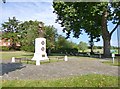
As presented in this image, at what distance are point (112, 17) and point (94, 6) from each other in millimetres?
6511

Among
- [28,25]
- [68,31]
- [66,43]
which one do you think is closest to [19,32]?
[28,25]

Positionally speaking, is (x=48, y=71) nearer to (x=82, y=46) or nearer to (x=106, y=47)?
(x=106, y=47)

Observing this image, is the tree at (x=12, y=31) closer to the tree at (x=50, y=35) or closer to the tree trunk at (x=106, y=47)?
the tree at (x=50, y=35)

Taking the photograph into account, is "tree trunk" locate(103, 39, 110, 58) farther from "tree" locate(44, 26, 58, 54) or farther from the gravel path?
the gravel path

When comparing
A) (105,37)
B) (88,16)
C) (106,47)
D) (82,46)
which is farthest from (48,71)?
(82,46)

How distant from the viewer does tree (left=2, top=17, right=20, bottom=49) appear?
81.9 metres

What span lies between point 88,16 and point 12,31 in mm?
51031

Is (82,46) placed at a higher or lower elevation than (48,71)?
higher

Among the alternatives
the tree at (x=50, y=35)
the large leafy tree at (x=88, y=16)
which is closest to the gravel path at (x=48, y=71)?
the large leafy tree at (x=88, y=16)

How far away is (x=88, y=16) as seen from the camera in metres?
38.8

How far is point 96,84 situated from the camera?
10.4 m

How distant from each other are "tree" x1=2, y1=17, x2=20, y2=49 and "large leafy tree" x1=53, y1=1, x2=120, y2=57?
39104 mm

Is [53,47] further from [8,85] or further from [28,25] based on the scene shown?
[8,85]

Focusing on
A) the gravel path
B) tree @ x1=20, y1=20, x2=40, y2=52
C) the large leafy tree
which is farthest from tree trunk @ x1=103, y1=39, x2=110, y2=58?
tree @ x1=20, y1=20, x2=40, y2=52
